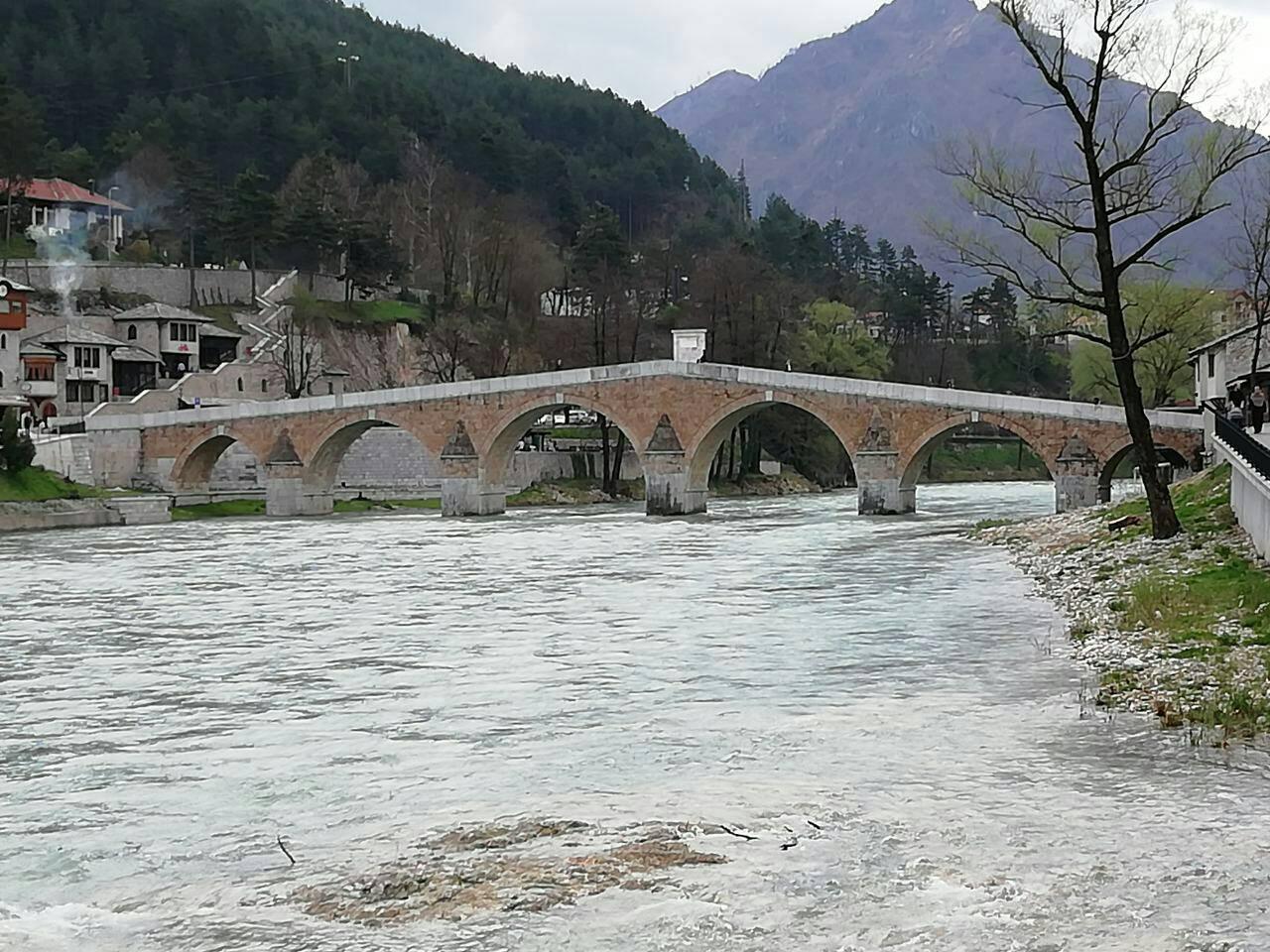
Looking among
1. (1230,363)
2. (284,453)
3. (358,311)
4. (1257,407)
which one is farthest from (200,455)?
(1257,407)

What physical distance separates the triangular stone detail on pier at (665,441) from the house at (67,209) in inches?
1223

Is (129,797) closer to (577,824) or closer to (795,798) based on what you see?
(577,824)

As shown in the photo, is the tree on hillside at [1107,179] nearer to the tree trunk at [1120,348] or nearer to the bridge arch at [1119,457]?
the tree trunk at [1120,348]

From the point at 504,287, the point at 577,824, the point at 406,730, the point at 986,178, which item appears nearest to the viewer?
the point at 577,824

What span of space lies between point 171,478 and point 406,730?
33.6 m

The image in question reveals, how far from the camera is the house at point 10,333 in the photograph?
3931cm

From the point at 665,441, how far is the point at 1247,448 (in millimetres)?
21674

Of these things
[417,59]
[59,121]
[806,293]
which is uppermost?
[417,59]

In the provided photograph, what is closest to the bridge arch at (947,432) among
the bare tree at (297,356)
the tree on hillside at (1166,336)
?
the tree on hillside at (1166,336)

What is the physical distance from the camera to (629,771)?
8359mm

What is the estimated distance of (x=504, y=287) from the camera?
208ft

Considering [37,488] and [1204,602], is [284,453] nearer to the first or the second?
[37,488]

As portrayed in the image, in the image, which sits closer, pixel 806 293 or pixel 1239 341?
pixel 1239 341

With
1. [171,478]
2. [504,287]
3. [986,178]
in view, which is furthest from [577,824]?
[504,287]
